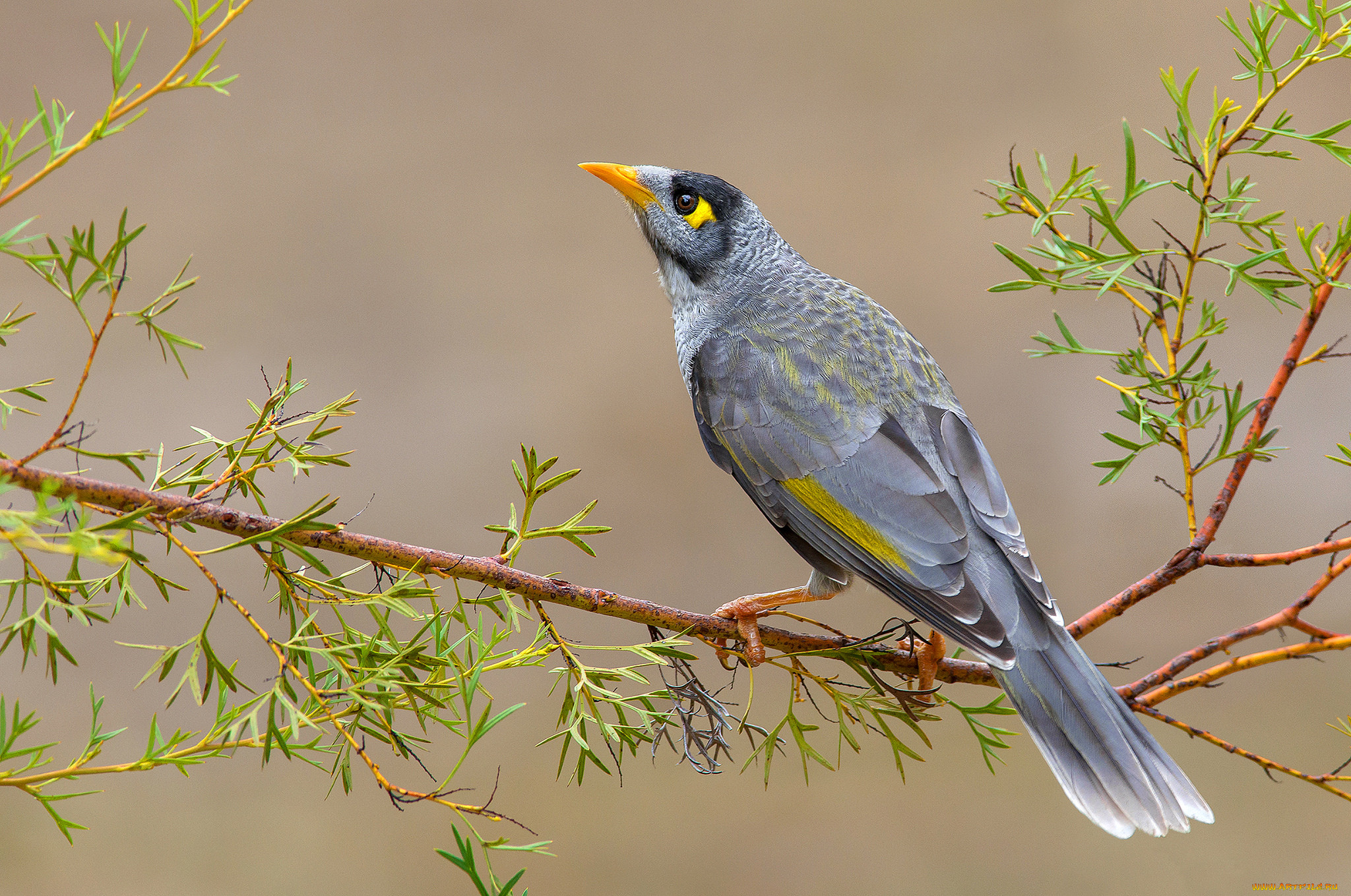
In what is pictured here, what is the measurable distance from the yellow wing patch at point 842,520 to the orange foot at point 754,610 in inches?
4.2

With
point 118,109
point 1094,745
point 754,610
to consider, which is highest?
point 118,109

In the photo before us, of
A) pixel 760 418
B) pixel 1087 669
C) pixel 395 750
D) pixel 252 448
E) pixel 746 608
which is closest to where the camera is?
pixel 395 750

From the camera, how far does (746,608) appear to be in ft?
3.85

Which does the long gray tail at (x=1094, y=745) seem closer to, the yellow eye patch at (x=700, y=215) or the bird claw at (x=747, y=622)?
the bird claw at (x=747, y=622)

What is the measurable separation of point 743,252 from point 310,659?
3.61ft

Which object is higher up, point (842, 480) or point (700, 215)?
point (700, 215)

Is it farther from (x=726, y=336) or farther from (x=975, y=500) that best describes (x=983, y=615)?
(x=726, y=336)

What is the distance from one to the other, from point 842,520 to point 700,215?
2.13 feet

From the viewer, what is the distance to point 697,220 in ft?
5.41

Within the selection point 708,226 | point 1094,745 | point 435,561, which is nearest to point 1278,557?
point 1094,745

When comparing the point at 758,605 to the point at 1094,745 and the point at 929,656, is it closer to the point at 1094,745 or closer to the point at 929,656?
the point at 929,656

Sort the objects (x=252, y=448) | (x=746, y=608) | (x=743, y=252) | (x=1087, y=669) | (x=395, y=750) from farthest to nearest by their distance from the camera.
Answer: (x=743, y=252)
(x=746, y=608)
(x=1087, y=669)
(x=252, y=448)
(x=395, y=750)

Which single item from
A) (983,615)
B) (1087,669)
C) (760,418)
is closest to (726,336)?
(760,418)

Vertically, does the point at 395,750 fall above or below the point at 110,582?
below
